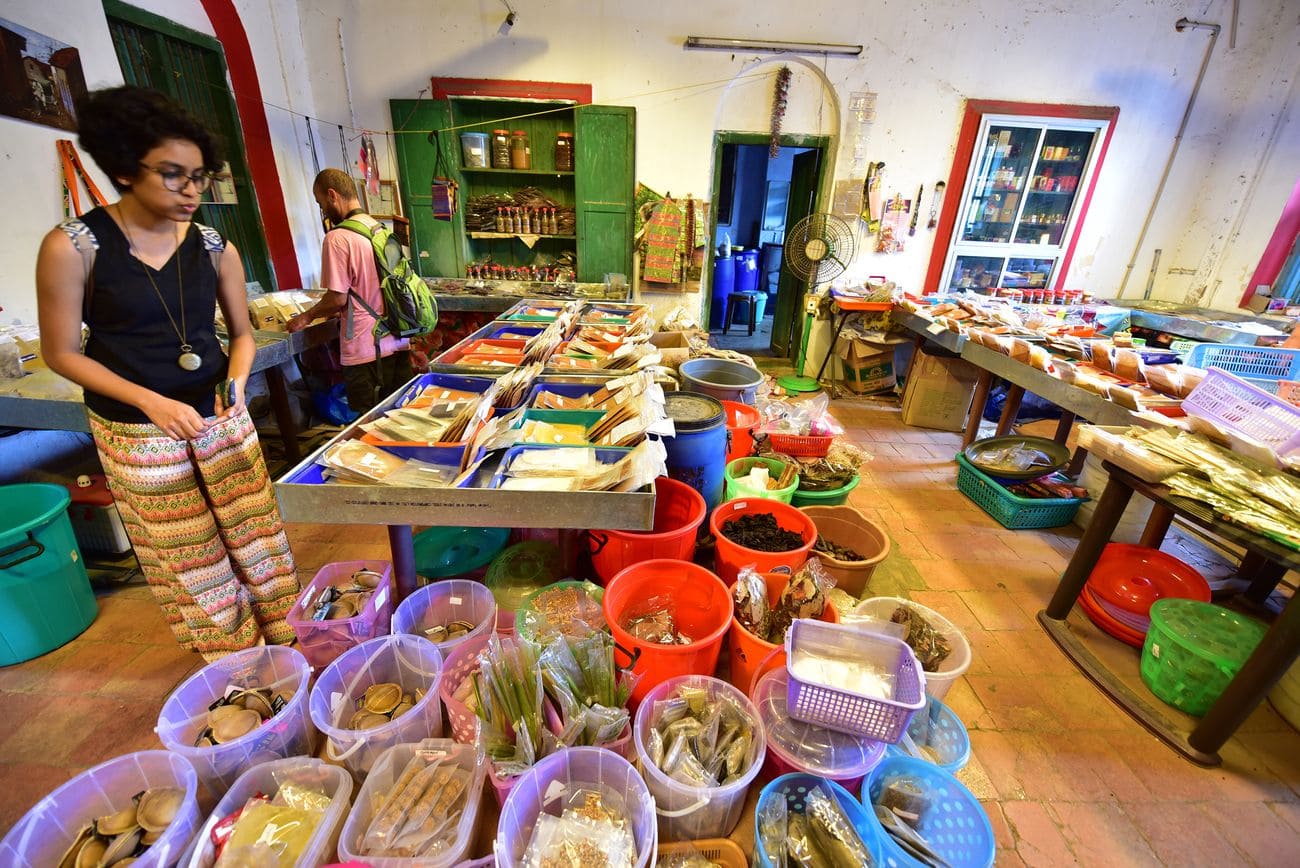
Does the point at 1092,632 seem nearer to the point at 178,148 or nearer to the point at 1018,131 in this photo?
the point at 178,148

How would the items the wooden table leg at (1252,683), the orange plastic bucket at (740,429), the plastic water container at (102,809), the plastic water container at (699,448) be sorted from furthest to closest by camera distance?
the orange plastic bucket at (740,429)
the plastic water container at (699,448)
the wooden table leg at (1252,683)
the plastic water container at (102,809)

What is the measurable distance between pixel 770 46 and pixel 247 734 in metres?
6.25

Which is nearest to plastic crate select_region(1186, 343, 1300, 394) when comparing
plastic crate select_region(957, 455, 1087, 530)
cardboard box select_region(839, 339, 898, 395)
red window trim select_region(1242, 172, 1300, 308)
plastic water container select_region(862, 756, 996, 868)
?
plastic crate select_region(957, 455, 1087, 530)

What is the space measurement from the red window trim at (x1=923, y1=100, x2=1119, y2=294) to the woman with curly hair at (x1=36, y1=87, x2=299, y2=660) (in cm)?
632

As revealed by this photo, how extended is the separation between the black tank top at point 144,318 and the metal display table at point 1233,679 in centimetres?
Result: 343

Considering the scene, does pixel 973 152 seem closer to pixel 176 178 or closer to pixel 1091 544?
pixel 1091 544

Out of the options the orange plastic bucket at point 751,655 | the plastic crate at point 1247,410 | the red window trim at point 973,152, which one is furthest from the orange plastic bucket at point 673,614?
the red window trim at point 973,152

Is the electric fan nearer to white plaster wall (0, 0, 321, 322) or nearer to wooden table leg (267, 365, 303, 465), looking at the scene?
wooden table leg (267, 365, 303, 465)

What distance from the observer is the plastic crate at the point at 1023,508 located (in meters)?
3.19

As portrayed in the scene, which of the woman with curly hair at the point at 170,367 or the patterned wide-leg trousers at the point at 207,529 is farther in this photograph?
the patterned wide-leg trousers at the point at 207,529

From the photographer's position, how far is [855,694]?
4.67 ft

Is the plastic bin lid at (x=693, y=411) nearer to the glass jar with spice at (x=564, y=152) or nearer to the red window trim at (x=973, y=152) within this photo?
the glass jar with spice at (x=564, y=152)

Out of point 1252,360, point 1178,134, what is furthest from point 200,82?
point 1178,134

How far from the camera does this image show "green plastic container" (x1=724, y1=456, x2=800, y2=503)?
264cm
